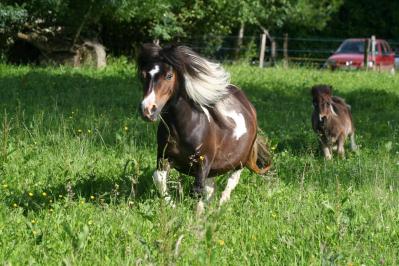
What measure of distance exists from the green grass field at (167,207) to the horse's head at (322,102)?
440 millimetres

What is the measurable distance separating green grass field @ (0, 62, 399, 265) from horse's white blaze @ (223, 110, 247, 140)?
1.96 feet

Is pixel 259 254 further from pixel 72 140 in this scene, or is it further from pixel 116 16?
pixel 116 16

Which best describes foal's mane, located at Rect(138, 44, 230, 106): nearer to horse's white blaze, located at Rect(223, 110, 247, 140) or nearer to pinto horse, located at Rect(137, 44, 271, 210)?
pinto horse, located at Rect(137, 44, 271, 210)

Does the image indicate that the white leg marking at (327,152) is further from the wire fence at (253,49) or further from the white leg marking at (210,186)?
the wire fence at (253,49)

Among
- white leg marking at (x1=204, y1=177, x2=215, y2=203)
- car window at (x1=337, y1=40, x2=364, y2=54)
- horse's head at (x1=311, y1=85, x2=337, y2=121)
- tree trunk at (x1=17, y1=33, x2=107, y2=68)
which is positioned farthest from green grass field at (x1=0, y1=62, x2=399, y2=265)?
car window at (x1=337, y1=40, x2=364, y2=54)

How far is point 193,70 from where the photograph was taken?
23.0ft

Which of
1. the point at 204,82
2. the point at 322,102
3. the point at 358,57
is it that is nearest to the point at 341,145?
the point at 322,102

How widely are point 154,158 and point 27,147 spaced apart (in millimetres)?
1466

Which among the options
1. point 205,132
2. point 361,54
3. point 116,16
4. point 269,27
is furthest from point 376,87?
point 269,27

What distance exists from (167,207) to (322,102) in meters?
5.89

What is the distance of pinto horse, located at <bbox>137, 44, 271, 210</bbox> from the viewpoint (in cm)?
669

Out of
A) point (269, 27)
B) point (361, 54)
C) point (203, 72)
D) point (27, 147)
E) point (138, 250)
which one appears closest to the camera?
point (138, 250)

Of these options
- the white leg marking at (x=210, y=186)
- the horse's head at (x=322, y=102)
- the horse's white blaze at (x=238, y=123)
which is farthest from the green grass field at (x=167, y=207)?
the horse's white blaze at (x=238, y=123)

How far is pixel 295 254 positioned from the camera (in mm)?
5543
